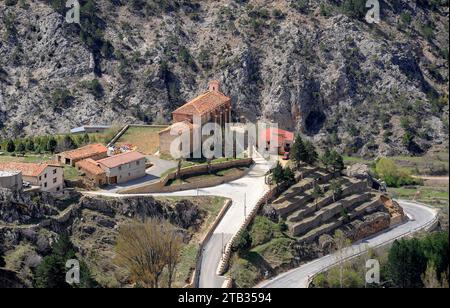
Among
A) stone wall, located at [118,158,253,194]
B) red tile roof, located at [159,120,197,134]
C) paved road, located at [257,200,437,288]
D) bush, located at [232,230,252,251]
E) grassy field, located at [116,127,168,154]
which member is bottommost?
paved road, located at [257,200,437,288]

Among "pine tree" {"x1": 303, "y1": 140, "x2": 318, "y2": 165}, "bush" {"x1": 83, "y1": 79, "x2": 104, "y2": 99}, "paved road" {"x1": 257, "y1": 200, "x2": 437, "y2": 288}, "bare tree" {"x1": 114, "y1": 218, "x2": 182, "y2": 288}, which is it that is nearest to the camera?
"bare tree" {"x1": 114, "y1": 218, "x2": 182, "y2": 288}

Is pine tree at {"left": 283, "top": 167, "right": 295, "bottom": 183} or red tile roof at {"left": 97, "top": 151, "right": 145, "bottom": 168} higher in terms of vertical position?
red tile roof at {"left": 97, "top": 151, "right": 145, "bottom": 168}

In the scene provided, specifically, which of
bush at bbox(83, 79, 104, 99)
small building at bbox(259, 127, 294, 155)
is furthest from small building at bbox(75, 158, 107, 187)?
bush at bbox(83, 79, 104, 99)

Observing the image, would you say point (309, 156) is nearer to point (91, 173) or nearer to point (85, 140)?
point (91, 173)

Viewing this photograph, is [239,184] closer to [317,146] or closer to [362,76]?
[317,146]

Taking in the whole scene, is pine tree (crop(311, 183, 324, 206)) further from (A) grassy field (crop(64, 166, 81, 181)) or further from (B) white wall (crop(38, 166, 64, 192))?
(B) white wall (crop(38, 166, 64, 192))

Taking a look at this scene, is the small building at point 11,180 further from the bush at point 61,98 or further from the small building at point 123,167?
the bush at point 61,98
